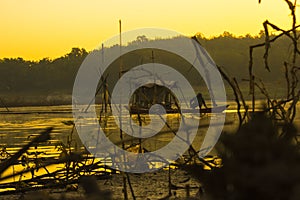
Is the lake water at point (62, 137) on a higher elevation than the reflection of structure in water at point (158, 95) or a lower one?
lower

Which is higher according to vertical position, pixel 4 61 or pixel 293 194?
pixel 4 61

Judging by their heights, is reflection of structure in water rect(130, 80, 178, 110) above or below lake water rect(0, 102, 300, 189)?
above

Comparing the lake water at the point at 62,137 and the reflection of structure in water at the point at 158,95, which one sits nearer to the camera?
the lake water at the point at 62,137

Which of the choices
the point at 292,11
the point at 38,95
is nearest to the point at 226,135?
the point at 292,11

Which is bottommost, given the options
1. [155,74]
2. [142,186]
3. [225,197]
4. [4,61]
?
[142,186]

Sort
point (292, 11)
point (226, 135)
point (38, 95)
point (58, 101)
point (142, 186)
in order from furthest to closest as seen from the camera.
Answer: point (38, 95) < point (58, 101) < point (142, 186) < point (292, 11) < point (226, 135)

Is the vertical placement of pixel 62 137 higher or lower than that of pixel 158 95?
lower

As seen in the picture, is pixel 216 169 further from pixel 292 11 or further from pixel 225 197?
pixel 292 11

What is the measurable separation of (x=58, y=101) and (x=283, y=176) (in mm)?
44585

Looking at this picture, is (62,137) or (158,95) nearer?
(158,95)

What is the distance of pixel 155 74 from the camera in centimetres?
251

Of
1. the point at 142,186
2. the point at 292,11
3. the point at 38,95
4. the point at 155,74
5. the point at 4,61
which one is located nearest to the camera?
the point at 292,11

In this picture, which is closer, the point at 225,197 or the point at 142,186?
the point at 225,197

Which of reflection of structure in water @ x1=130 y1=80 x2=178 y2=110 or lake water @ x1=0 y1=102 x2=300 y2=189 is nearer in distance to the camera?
lake water @ x1=0 y1=102 x2=300 y2=189
